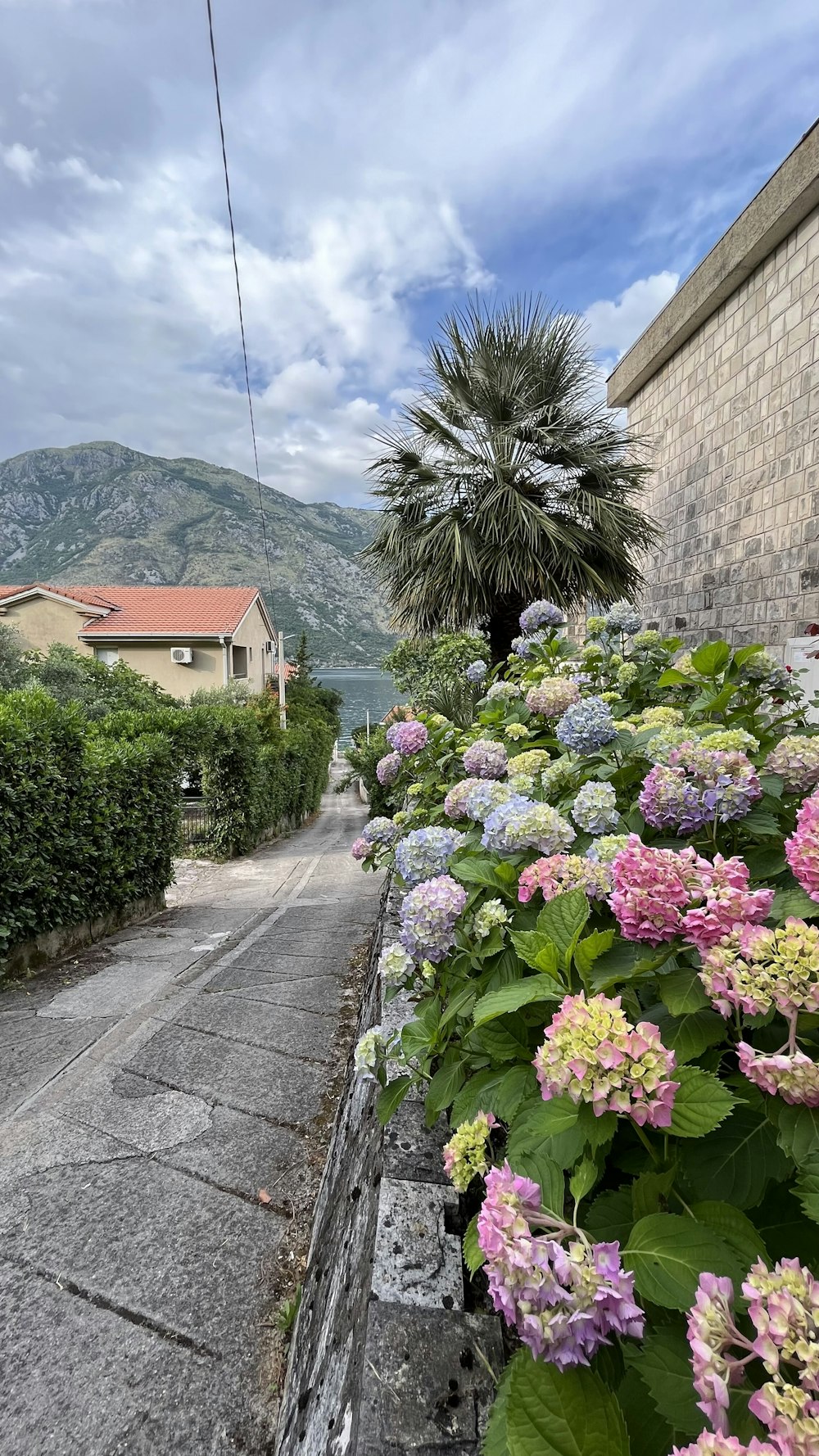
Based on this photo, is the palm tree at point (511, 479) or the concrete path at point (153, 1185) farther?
the palm tree at point (511, 479)

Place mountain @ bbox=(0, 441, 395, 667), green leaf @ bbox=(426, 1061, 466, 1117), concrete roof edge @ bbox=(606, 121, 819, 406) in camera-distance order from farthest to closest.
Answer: mountain @ bbox=(0, 441, 395, 667)
concrete roof edge @ bbox=(606, 121, 819, 406)
green leaf @ bbox=(426, 1061, 466, 1117)

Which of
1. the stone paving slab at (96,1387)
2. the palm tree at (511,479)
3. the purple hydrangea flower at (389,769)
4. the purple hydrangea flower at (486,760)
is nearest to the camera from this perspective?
the stone paving slab at (96,1387)

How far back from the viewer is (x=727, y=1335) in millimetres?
434

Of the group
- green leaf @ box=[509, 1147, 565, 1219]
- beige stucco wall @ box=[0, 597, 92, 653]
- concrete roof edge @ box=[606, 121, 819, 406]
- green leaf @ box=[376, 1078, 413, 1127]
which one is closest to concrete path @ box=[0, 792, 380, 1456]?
green leaf @ box=[376, 1078, 413, 1127]

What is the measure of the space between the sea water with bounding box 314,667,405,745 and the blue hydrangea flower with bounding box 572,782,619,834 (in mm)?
43954

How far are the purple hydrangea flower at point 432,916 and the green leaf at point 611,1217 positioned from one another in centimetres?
44

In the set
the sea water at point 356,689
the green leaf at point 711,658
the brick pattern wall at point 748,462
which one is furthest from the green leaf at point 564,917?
the sea water at point 356,689

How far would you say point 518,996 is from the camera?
0.73 m

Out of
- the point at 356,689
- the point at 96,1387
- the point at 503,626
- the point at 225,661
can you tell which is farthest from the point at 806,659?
the point at 356,689

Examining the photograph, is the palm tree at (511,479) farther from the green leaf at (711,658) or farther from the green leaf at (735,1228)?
the green leaf at (735,1228)

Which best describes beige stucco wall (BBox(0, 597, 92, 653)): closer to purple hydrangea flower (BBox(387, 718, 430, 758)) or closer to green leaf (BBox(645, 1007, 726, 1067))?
purple hydrangea flower (BBox(387, 718, 430, 758))

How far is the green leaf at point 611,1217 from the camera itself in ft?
2.04

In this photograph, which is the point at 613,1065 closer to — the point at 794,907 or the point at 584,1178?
the point at 584,1178

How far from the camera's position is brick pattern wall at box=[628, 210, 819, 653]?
4.34 metres
